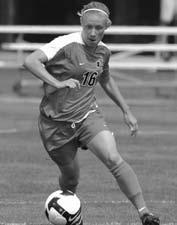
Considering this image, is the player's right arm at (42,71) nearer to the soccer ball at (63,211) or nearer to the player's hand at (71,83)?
the player's hand at (71,83)

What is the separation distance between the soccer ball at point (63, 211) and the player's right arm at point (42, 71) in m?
0.99

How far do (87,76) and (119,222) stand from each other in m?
1.36

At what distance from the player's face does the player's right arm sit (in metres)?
0.42

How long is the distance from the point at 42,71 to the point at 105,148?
84 centimetres

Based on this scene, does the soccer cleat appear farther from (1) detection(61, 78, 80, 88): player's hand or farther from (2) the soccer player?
(1) detection(61, 78, 80, 88): player's hand

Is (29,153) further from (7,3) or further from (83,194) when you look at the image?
(7,3)

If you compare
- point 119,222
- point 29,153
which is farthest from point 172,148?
point 119,222

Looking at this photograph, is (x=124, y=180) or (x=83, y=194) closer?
(x=124, y=180)

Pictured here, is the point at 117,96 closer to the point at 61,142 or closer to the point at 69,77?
the point at 69,77

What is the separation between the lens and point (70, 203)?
7891 mm

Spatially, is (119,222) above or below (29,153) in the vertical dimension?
above

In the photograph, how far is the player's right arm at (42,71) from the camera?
302 inches

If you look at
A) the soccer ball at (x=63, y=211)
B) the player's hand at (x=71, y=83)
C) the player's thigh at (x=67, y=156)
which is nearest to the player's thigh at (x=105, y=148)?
the player's thigh at (x=67, y=156)

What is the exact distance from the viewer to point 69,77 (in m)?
8.12
